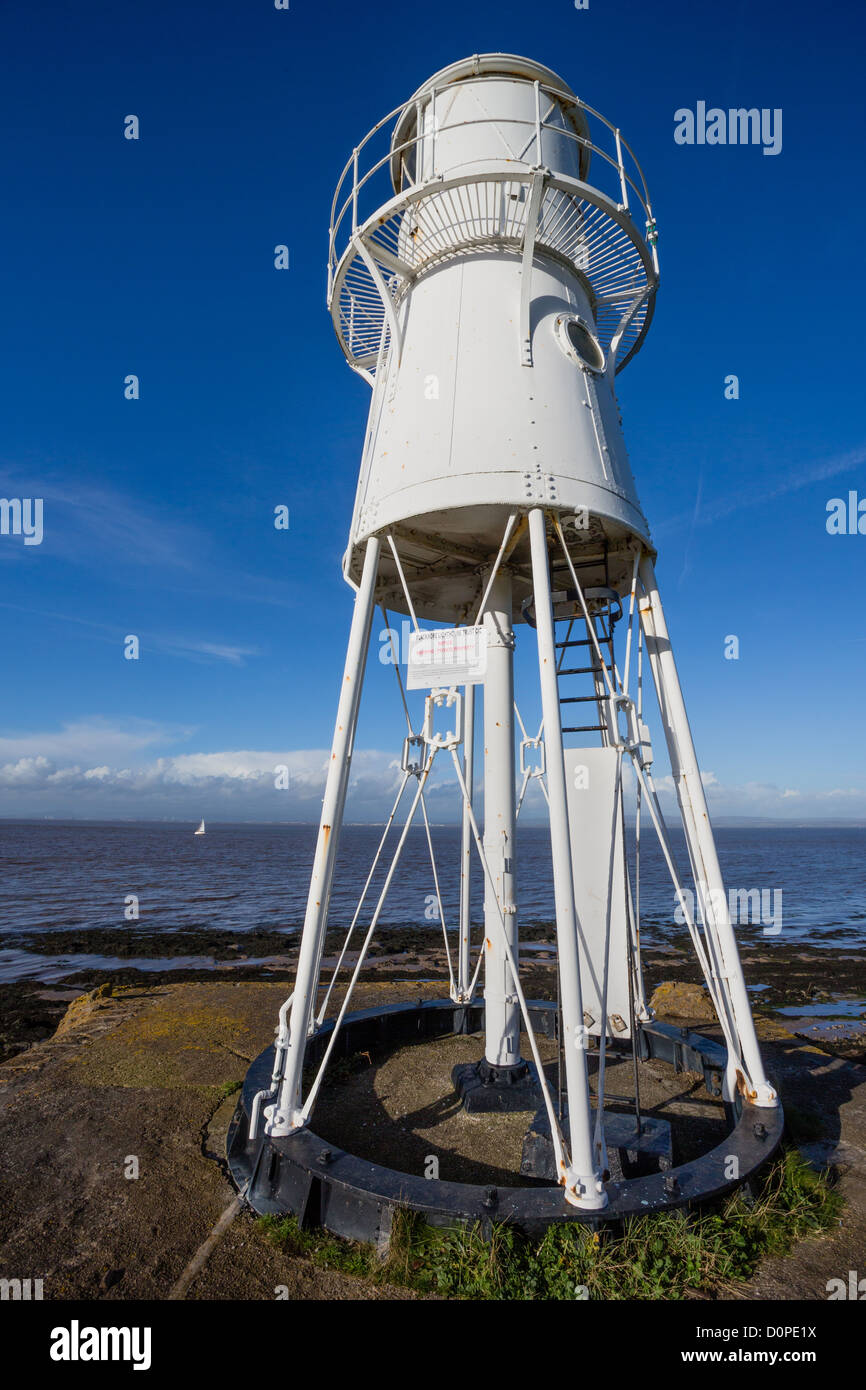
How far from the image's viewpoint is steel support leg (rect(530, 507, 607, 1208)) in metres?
4.46

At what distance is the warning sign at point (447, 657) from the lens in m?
6.05

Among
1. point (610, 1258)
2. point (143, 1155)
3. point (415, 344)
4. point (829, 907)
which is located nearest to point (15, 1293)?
point (143, 1155)

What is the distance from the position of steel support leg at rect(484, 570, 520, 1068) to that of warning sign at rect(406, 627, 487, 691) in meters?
0.98

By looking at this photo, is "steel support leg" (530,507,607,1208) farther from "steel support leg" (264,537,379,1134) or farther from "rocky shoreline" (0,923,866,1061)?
"rocky shoreline" (0,923,866,1061)

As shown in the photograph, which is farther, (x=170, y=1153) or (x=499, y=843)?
(x=499, y=843)

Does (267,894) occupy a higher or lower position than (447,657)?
lower

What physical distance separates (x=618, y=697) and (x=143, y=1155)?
5864 millimetres

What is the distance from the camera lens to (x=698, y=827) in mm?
6270

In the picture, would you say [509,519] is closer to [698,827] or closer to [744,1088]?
[698,827]

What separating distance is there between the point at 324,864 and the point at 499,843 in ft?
6.31

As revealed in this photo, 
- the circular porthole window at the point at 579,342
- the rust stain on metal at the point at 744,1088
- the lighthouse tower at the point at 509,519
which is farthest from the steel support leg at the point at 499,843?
the circular porthole window at the point at 579,342

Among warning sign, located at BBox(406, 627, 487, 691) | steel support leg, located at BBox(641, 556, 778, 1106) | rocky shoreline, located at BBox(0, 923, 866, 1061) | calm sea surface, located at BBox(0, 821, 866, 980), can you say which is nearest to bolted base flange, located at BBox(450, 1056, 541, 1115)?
steel support leg, located at BBox(641, 556, 778, 1106)

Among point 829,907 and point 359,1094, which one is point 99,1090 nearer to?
point 359,1094

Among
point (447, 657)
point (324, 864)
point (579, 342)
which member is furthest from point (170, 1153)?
point (579, 342)
